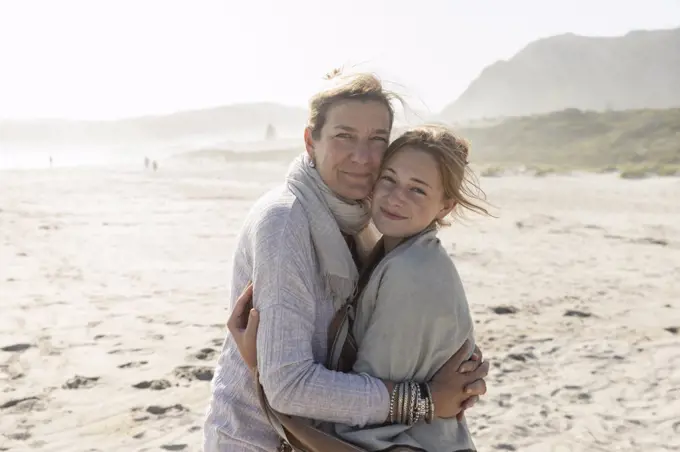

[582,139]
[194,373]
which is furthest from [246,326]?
[582,139]

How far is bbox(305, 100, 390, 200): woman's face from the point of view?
224 centimetres

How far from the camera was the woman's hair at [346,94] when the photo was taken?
87.3 inches

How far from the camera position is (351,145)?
227cm

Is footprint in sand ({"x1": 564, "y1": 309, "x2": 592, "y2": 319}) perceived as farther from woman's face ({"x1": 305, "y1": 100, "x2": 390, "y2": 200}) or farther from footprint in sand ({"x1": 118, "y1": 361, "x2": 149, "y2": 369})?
woman's face ({"x1": 305, "y1": 100, "x2": 390, "y2": 200})

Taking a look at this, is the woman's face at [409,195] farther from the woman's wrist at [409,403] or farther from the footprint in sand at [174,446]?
the footprint in sand at [174,446]

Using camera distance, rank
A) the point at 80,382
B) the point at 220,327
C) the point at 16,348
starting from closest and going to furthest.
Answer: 1. the point at 80,382
2. the point at 16,348
3. the point at 220,327

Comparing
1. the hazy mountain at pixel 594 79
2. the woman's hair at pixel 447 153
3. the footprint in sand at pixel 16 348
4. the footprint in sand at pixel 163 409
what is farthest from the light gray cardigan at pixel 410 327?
the hazy mountain at pixel 594 79

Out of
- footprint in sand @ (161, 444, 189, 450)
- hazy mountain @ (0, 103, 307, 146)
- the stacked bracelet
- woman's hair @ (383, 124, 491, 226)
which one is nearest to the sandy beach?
footprint in sand @ (161, 444, 189, 450)

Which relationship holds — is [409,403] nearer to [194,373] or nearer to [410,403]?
[410,403]

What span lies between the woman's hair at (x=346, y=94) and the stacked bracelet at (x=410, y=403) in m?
0.87

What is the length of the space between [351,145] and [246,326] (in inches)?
26.6

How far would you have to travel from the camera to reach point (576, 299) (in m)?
8.52

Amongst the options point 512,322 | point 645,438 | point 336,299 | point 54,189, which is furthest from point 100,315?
point 54,189

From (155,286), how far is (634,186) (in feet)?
49.5
